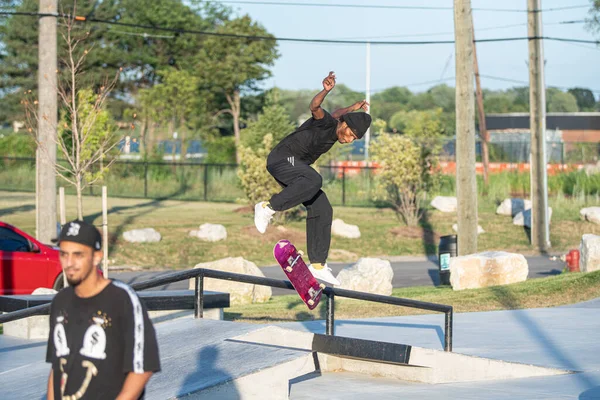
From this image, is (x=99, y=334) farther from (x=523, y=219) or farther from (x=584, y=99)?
(x=584, y=99)

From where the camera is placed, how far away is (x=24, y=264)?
16.0 meters

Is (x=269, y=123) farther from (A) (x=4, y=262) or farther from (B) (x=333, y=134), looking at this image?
(B) (x=333, y=134)

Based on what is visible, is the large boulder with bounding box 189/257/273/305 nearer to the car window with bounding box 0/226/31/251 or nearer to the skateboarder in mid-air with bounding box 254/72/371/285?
the car window with bounding box 0/226/31/251

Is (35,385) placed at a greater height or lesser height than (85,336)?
lesser

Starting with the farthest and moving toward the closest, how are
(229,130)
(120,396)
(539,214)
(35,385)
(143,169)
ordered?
(229,130), (143,169), (539,214), (35,385), (120,396)

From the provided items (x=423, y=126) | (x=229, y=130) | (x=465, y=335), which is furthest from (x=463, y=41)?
(x=229, y=130)

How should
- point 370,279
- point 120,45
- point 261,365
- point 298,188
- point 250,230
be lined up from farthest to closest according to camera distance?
1. point 120,45
2. point 250,230
3. point 370,279
4. point 298,188
5. point 261,365

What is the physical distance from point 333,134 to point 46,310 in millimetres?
2901

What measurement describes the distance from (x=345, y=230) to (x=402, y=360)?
21497 millimetres

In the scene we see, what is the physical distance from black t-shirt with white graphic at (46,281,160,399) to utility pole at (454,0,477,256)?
15.4 metres

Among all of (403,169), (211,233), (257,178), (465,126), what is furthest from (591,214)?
(465,126)

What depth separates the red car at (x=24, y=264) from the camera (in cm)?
1584

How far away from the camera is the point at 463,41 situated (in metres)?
18.9

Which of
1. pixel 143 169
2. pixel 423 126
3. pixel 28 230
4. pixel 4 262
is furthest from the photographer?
pixel 143 169
